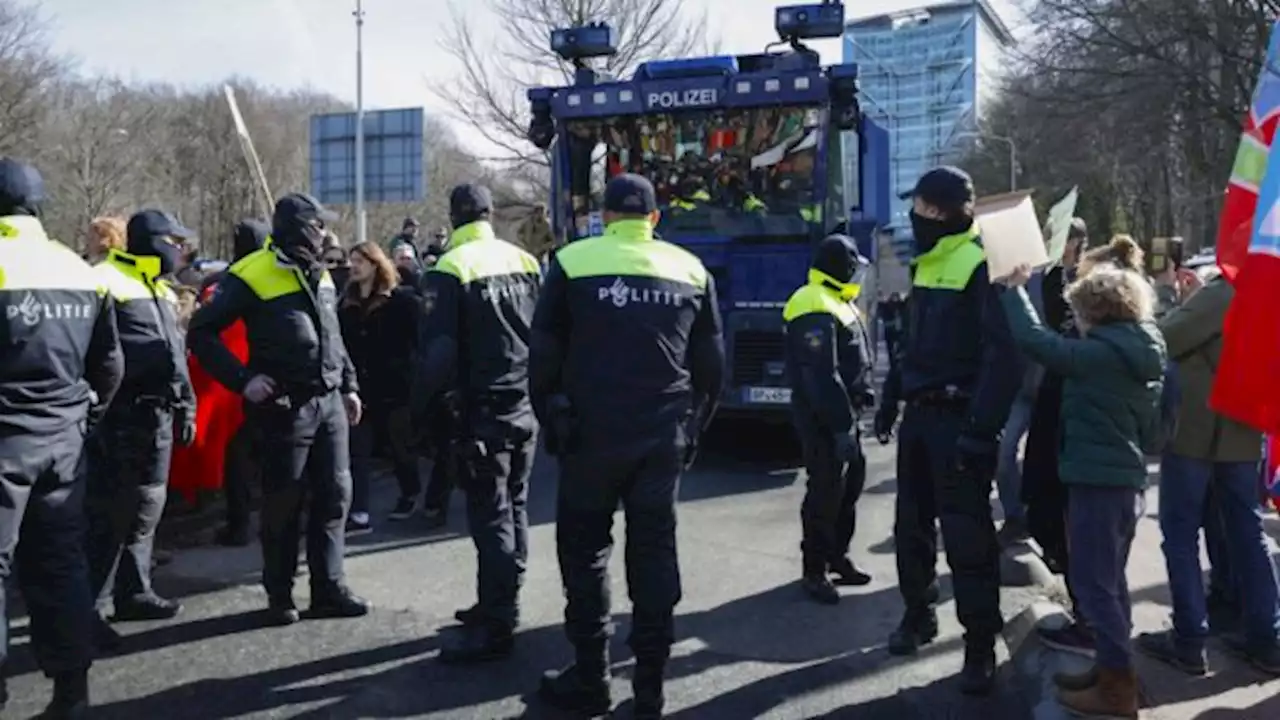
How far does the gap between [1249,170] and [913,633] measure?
7.70 ft

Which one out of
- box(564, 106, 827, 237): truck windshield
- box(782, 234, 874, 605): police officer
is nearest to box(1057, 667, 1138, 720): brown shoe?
box(782, 234, 874, 605): police officer

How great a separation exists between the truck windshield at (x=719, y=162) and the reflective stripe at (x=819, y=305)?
3089 mm

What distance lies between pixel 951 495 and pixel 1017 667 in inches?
35.6

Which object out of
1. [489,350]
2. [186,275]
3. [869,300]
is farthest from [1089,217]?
[489,350]

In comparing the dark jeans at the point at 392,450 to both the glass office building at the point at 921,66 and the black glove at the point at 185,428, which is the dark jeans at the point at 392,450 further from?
the glass office building at the point at 921,66

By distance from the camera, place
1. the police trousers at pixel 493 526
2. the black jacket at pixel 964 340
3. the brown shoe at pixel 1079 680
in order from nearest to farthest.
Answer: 1. the brown shoe at pixel 1079 680
2. the black jacket at pixel 964 340
3. the police trousers at pixel 493 526

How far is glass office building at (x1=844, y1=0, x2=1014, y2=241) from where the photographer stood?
238 feet

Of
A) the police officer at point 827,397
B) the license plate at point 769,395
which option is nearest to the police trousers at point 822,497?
the police officer at point 827,397

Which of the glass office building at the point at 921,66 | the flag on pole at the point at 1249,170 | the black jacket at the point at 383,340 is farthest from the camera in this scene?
the glass office building at the point at 921,66

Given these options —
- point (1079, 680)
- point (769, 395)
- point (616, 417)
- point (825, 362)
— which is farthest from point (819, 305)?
point (769, 395)

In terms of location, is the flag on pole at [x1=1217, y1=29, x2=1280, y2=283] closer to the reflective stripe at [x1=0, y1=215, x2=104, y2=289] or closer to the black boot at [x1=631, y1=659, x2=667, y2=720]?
the black boot at [x1=631, y1=659, x2=667, y2=720]

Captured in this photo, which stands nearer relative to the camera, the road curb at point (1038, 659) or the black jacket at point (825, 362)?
the road curb at point (1038, 659)

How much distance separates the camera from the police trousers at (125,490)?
4.96m

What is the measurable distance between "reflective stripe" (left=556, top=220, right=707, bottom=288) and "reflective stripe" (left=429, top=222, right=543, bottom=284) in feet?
2.57
